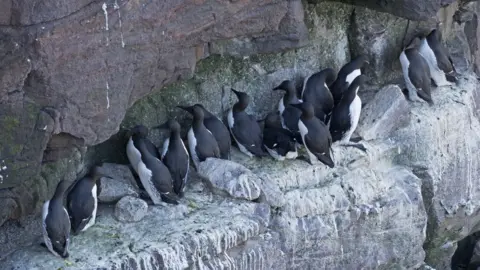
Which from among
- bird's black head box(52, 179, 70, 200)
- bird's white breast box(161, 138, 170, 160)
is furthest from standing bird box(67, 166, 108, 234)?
bird's white breast box(161, 138, 170, 160)

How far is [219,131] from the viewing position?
380 inches

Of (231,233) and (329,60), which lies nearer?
(231,233)

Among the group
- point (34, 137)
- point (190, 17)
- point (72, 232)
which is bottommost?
point (72, 232)

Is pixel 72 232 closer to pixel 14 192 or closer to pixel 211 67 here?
pixel 14 192

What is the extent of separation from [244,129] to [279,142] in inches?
14.4

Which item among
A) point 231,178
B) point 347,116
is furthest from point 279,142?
point 347,116

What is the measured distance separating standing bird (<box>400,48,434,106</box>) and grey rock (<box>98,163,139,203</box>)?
3.15m

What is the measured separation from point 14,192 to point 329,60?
12.9ft

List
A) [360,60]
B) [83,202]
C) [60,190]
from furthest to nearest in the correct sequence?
[360,60] < [83,202] < [60,190]

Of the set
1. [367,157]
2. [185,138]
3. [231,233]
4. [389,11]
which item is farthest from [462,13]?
[231,233]

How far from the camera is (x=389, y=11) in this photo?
1045cm

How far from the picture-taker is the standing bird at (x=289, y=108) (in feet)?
32.6

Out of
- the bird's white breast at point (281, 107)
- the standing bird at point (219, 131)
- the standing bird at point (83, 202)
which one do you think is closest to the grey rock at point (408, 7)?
the bird's white breast at point (281, 107)

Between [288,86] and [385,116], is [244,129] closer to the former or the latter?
[288,86]
